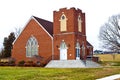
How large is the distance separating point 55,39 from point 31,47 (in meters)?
5.55

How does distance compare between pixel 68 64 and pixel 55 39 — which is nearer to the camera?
pixel 68 64

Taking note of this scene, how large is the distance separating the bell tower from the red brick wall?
174 cm

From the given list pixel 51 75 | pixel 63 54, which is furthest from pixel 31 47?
pixel 51 75

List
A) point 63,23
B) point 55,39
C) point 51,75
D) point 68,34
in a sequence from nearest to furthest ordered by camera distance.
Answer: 1. point 51,75
2. point 68,34
3. point 63,23
4. point 55,39

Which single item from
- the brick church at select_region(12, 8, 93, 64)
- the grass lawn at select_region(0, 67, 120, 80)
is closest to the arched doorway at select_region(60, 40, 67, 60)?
the brick church at select_region(12, 8, 93, 64)

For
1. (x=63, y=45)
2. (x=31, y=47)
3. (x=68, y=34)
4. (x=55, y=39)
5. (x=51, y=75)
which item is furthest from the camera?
(x=31, y=47)

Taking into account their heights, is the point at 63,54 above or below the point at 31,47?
below

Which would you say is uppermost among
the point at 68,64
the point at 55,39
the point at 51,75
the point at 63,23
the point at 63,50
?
the point at 63,23

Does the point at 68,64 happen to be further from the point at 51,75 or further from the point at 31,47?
the point at 51,75

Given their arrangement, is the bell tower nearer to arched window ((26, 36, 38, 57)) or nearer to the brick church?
the brick church

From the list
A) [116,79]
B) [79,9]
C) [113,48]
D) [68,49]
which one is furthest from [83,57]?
[116,79]

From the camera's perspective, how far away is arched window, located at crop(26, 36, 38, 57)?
164 feet

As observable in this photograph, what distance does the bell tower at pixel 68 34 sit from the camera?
4547 centimetres

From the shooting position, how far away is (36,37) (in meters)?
50.3
